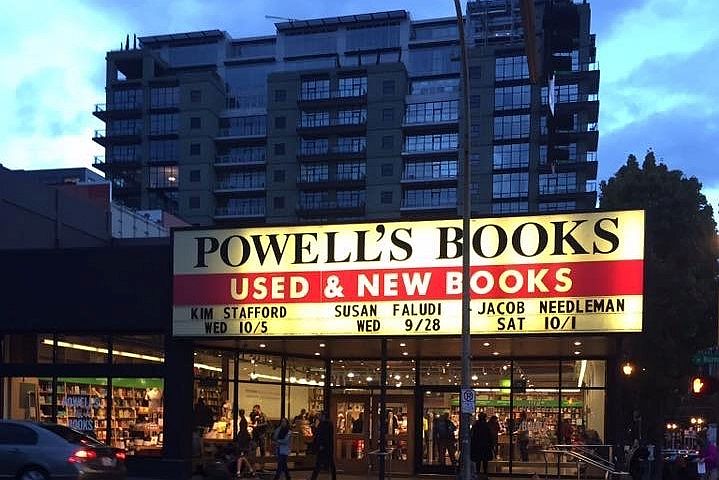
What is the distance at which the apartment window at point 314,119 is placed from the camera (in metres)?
105

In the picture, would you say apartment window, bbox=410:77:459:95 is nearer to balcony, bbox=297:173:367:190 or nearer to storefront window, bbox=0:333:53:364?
balcony, bbox=297:173:367:190

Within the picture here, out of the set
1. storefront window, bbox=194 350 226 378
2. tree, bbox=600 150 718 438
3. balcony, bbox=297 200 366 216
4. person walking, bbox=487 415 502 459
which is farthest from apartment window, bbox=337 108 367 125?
storefront window, bbox=194 350 226 378

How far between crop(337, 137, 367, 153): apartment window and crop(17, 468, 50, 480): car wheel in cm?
8838

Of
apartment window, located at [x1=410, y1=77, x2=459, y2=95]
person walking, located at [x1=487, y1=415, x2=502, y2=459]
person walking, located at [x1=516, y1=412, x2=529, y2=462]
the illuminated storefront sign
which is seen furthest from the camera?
apartment window, located at [x1=410, y1=77, x2=459, y2=95]

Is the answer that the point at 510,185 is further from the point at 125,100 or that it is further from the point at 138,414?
the point at 138,414

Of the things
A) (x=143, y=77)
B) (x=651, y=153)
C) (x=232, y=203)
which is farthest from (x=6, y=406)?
(x=143, y=77)

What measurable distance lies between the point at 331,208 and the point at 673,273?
7402 cm

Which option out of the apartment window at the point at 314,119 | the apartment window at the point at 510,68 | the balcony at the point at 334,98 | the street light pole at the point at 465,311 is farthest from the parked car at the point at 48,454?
the apartment window at the point at 314,119

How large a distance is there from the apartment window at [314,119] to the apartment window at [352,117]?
155 cm

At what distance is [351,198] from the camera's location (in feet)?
339

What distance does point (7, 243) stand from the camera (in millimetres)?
27312

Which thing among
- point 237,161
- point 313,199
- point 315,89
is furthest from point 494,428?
point 237,161

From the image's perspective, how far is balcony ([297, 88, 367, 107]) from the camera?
103312mm

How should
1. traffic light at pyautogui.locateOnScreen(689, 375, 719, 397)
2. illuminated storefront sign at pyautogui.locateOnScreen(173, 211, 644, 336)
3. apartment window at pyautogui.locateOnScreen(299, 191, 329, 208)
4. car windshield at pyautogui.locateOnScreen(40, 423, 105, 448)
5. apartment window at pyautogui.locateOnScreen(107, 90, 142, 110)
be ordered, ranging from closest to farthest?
car windshield at pyautogui.locateOnScreen(40, 423, 105, 448) < traffic light at pyautogui.locateOnScreen(689, 375, 719, 397) < illuminated storefront sign at pyautogui.locateOnScreen(173, 211, 644, 336) < apartment window at pyautogui.locateOnScreen(299, 191, 329, 208) < apartment window at pyautogui.locateOnScreen(107, 90, 142, 110)
